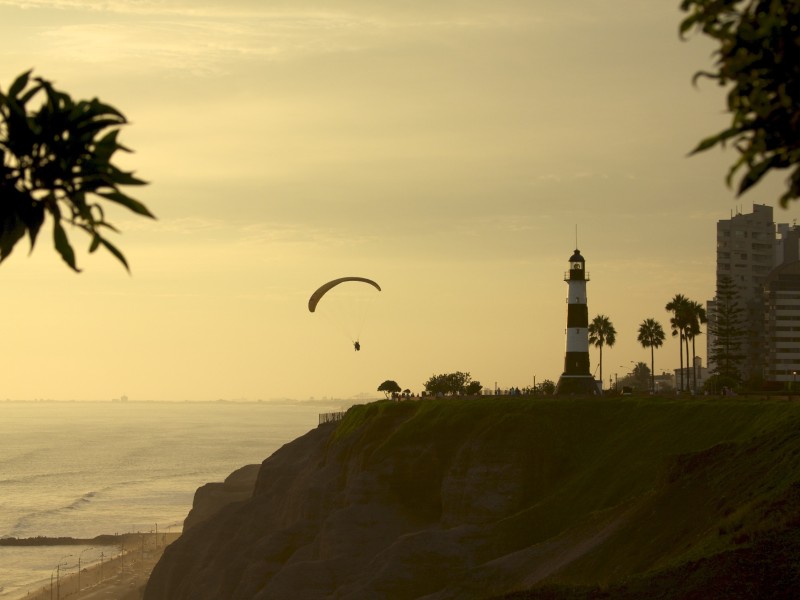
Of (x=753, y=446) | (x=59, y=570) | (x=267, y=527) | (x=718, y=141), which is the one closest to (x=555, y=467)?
(x=753, y=446)

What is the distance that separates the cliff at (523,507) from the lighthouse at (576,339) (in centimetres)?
1482

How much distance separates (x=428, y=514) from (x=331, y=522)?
6.81 m

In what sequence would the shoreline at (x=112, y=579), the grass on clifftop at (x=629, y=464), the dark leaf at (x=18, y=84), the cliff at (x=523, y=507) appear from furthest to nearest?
the shoreline at (x=112, y=579), the grass on clifftop at (x=629, y=464), the cliff at (x=523, y=507), the dark leaf at (x=18, y=84)

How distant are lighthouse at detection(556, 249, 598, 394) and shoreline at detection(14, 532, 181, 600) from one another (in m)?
60.6

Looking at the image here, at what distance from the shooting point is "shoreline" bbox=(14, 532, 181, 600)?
143 metres

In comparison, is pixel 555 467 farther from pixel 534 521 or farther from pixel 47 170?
pixel 47 170

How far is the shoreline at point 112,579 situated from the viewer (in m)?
143

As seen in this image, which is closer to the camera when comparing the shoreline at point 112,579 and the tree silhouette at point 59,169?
the tree silhouette at point 59,169

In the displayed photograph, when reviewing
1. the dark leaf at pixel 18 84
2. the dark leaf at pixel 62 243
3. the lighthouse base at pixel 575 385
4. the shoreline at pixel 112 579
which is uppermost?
the dark leaf at pixel 18 84

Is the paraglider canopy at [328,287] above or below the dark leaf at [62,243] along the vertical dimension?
above

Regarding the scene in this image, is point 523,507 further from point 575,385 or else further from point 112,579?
point 112,579

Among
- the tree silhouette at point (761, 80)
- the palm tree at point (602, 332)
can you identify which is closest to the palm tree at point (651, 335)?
the palm tree at point (602, 332)

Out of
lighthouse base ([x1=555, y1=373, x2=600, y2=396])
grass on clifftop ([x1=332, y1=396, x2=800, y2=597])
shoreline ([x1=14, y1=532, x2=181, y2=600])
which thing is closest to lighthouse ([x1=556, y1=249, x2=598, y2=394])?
lighthouse base ([x1=555, y1=373, x2=600, y2=396])

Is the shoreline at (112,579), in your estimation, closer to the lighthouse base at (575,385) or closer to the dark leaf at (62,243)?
the lighthouse base at (575,385)
